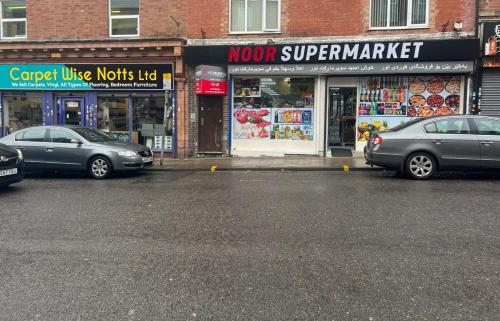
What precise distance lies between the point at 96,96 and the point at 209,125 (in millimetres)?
4400

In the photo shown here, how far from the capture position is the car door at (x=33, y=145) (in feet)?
39.2


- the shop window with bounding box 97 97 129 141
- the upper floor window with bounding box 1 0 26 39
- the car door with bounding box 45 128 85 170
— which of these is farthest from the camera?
the upper floor window with bounding box 1 0 26 39

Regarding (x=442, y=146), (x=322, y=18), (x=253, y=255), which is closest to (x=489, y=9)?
(x=322, y=18)

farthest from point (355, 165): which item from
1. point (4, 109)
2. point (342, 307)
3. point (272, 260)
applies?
point (4, 109)

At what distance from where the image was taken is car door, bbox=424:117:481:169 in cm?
1024

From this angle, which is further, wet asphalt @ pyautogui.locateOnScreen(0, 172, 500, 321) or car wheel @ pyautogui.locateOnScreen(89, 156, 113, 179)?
car wheel @ pyautogui.locateOnScreen(89, 156, 113, 179)

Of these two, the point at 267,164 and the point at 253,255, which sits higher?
the point at 267,164

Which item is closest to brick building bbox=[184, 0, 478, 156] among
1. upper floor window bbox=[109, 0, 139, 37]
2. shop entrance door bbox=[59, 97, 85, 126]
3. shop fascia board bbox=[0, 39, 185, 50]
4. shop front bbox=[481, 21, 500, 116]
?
shop front bbox=[481, 21, 500, 116]

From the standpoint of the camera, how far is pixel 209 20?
1609 cm

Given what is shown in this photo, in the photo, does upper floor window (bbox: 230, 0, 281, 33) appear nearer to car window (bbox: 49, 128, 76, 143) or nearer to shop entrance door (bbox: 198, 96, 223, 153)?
shop entrance door (bbox: 198, 96, 223, 153)

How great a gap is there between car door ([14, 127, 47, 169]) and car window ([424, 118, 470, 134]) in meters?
9.77

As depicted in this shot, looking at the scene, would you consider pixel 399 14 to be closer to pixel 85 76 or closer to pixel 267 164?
pixel 267 164

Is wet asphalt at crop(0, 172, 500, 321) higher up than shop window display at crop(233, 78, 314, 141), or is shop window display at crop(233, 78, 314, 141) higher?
shop window display at crop(233, 78, 314, 141)

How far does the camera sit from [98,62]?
54.1ft
